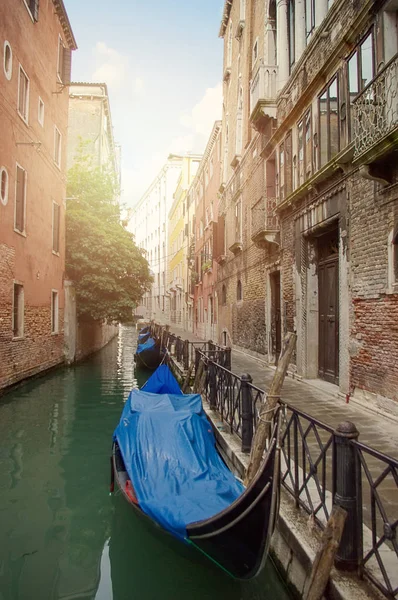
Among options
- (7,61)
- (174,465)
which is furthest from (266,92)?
(174,465)

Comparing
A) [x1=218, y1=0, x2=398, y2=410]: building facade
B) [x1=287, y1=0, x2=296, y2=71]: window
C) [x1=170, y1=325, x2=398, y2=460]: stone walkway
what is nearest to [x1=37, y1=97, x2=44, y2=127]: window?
[x1=218, y1=0, x2=398, y2=410]: building facade

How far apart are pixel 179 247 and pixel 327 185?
2679 cm

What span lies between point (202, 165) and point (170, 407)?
18860mm

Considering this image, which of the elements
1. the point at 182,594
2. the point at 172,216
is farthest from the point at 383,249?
the point at 172,216

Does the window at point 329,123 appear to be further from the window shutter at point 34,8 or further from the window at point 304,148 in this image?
the window shutter at point 34,8

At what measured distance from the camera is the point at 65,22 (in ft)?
43.9

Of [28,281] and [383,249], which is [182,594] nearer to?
[383,249]

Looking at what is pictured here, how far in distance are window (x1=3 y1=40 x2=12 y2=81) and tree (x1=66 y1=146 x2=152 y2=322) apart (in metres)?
5.69

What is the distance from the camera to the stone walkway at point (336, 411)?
A: 14.6 feet

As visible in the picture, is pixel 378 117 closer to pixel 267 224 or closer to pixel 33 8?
pixel 267 224

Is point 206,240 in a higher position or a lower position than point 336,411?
higher

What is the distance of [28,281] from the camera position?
35.9 ft

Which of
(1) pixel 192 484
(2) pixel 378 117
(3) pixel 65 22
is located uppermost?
(3) pixel 65 22

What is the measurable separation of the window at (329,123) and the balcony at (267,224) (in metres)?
2.60
